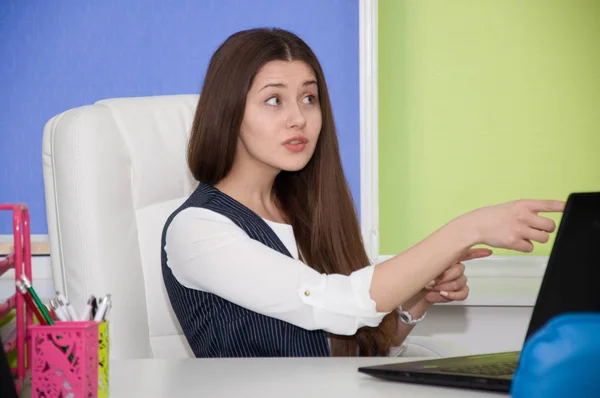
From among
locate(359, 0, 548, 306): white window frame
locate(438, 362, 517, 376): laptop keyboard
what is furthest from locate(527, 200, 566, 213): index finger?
locate(359, 0, 548, 306): white window frame

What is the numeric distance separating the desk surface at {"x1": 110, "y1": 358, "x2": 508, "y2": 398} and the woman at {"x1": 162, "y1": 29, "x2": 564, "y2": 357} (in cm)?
15

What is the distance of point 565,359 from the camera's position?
473 mm

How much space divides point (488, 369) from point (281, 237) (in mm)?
702

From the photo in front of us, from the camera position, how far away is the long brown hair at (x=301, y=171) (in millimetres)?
1497

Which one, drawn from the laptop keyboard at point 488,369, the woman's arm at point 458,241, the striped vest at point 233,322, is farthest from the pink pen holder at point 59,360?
the striped vest at point 233,322

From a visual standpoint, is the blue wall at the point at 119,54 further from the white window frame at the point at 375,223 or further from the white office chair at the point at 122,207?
the white office chair at the point at 122,207

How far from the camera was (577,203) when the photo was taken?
69 centimetres

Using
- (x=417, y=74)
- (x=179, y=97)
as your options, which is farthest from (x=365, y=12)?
(x=179, y=97)

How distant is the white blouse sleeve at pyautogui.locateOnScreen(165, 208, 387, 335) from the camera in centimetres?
125

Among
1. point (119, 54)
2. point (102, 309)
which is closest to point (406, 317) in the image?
point (102, 309)

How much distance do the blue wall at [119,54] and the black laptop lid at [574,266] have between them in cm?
153

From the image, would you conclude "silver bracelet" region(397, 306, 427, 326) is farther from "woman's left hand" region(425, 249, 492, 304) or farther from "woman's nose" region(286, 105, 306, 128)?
"woman's nose" region(286, 105, 306, 128)

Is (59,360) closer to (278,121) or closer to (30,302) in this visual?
(30,302)

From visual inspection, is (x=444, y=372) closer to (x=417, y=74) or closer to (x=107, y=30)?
(x=417, y=74)
